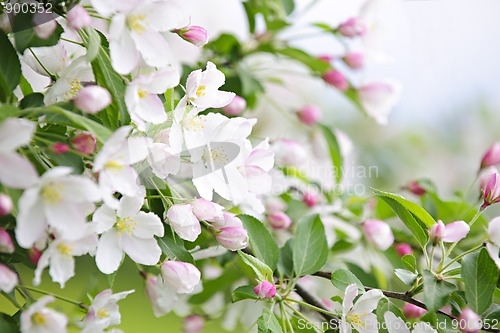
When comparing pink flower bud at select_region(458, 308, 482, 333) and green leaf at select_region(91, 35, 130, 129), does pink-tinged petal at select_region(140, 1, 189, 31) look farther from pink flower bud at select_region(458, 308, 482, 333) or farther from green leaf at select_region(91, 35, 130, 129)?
pink flower bud at select_region(458, 308, 482, 333)

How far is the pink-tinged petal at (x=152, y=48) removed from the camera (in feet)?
1.55

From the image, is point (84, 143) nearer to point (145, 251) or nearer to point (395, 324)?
point (145, 251)

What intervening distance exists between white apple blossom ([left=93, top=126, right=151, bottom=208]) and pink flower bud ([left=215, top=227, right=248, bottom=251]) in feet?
0.40

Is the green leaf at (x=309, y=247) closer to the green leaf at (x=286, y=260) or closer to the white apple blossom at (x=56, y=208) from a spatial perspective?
the green leaf at (x=286, y=260)

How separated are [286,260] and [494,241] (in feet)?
0.70

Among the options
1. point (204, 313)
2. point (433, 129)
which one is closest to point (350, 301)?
point (204, 313)

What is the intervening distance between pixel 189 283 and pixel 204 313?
0.42m

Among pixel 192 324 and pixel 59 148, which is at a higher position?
pixel 59 148

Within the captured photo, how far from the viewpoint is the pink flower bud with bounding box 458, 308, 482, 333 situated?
20.9 inches

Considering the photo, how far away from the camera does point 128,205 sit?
1.56 feet

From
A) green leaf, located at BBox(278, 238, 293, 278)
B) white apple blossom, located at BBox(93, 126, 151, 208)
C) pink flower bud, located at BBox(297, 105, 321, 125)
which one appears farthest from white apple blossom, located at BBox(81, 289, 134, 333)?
pink flower bud, located at BBox(297, 105, 321, 125)

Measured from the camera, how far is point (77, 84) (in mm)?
→ 512

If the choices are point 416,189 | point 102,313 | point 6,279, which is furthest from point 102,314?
point 416,189

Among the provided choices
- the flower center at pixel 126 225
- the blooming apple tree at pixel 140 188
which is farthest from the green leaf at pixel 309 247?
the flower center at pixel 126 225
